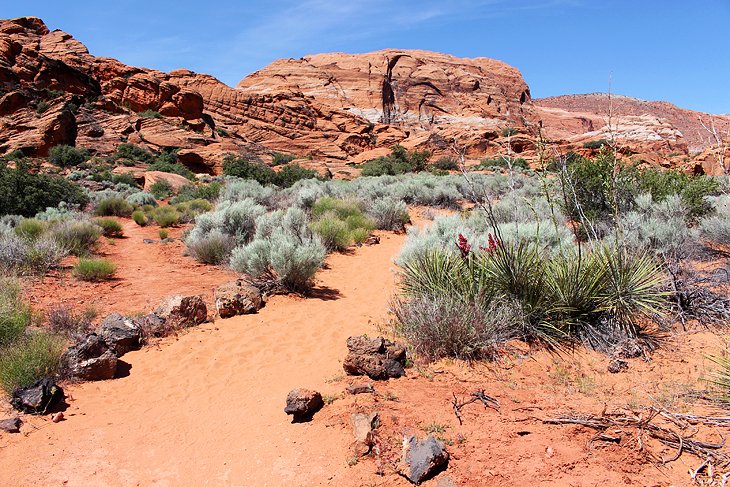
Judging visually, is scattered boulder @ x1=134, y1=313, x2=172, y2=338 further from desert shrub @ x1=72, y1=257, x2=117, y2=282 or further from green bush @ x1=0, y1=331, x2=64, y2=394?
desert shrub @ x1=72, y1=257, x2=117, y2=282

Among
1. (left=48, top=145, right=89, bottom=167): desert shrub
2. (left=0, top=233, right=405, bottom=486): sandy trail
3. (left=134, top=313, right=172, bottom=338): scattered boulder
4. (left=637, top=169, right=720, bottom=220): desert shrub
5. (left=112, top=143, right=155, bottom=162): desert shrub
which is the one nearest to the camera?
(left=0, top=233, right=405, bottom=486): sandy trail

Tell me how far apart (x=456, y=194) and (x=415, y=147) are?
874 inches

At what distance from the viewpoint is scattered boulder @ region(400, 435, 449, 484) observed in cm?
247

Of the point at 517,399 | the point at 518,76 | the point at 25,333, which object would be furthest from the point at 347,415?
the point at 518,76

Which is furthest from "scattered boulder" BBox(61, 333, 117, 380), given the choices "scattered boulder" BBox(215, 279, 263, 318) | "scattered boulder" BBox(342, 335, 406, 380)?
"scattered boulder" BBox(342, 335, 406, 380)

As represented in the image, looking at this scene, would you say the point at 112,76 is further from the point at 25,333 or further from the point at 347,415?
the point at 347,415

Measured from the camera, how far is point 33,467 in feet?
9.13

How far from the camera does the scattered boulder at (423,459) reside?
8.11 ft

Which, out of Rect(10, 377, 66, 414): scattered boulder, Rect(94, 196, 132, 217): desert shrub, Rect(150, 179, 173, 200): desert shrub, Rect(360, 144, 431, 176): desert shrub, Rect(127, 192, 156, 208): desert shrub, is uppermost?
Rect(360, 144, 431, 176): desert shrub

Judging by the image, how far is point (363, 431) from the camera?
9.34 ft

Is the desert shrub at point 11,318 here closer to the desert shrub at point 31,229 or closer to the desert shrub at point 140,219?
the desert shrub at point 31,229

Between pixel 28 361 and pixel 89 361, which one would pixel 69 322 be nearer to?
pixel 89 361

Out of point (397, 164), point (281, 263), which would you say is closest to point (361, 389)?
point (281, 263)

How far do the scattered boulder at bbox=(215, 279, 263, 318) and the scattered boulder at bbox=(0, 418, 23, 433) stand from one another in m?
2.50
